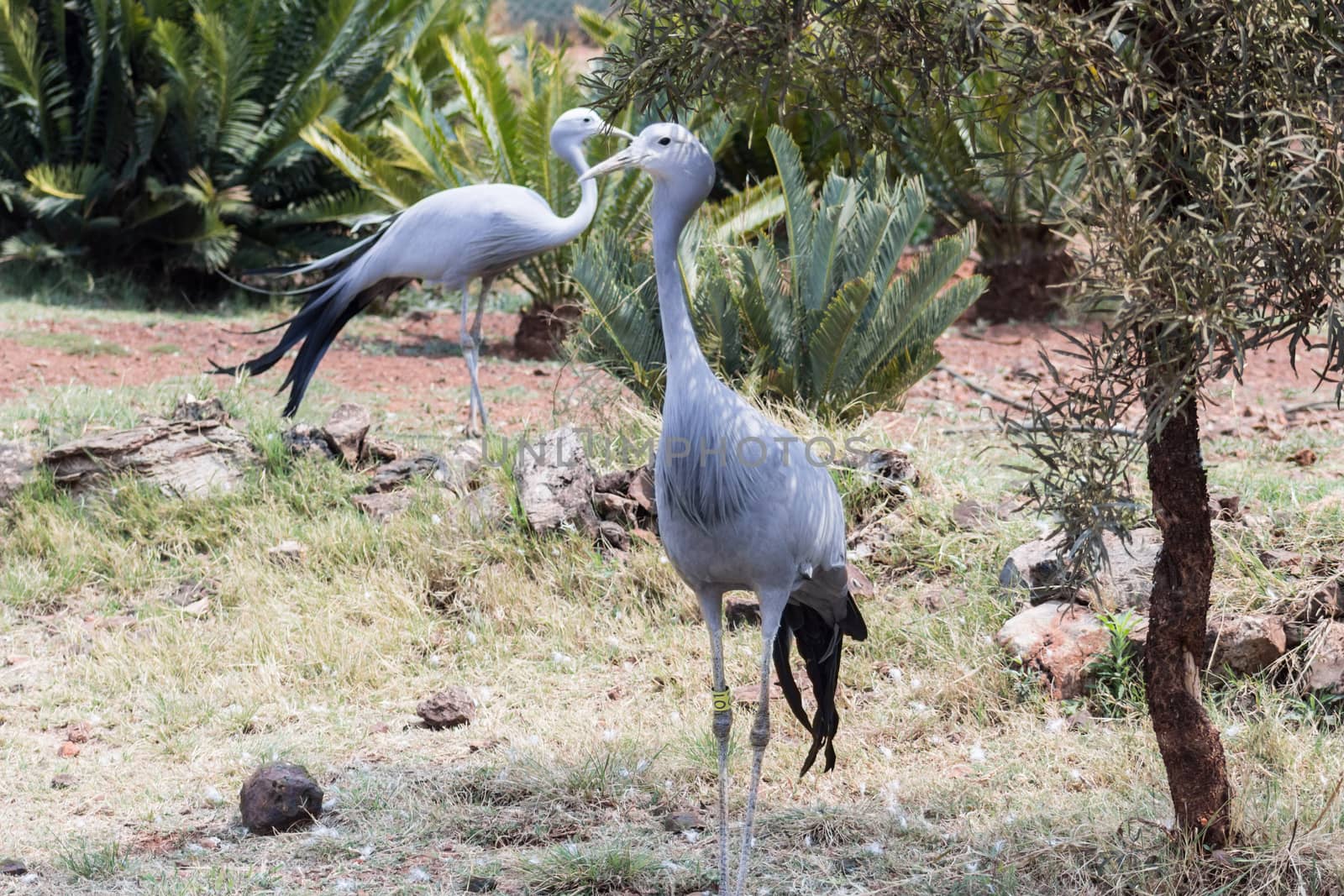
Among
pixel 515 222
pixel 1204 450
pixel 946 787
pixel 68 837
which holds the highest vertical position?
pixel 515 222

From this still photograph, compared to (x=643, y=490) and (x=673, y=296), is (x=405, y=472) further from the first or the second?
(x=673, y=296)

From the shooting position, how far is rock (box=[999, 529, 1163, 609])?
450cm

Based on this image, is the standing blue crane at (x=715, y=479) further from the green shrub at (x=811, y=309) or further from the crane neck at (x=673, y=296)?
the green shrub at (x=811, y=309)

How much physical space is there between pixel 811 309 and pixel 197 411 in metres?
2.81

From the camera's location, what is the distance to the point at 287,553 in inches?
219

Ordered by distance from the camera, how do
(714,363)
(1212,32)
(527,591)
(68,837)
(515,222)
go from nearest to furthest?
(1212,32), (68,837), (527,591), (714,363), (515,222)

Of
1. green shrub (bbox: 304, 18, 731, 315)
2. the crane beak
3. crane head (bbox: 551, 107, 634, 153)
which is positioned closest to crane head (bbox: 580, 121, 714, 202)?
the crane beak

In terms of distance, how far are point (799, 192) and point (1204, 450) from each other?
2.23 m

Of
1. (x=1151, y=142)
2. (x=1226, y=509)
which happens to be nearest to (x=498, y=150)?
(x=1226, y=509)

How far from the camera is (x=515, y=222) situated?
6805mm

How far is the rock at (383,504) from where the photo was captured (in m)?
5.73

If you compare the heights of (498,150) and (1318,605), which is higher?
(498,150)

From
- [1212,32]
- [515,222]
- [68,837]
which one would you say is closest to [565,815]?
[68,837]

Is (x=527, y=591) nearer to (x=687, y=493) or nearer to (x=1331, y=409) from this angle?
(x=687, y=493)
